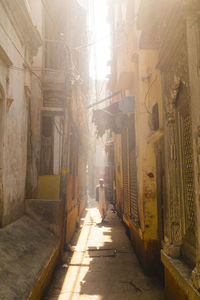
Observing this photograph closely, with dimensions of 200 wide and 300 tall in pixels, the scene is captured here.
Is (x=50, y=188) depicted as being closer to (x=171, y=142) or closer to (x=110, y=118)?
(x=110, y=118)

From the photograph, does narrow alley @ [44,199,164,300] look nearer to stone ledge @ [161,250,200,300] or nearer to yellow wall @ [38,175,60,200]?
stone ledge @ [161,250,200,300]

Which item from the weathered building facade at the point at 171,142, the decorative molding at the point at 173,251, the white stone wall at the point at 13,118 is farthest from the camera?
the white stone wall at the point at 13,118

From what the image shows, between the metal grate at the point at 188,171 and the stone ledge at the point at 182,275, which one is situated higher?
the metal grate at the point at 188,171

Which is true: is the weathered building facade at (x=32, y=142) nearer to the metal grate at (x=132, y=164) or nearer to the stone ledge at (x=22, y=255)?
the stone ledge at (x=22, y=255)

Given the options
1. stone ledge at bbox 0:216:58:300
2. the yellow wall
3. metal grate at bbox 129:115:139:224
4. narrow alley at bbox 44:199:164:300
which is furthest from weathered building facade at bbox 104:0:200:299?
the yellow wall

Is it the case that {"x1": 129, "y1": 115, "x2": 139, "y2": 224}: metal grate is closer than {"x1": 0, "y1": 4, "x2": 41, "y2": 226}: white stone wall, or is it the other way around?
{"x1": 0, "y1": 4, "x2": 41, "y2": 226}: white stone wall

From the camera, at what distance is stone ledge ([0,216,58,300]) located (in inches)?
136

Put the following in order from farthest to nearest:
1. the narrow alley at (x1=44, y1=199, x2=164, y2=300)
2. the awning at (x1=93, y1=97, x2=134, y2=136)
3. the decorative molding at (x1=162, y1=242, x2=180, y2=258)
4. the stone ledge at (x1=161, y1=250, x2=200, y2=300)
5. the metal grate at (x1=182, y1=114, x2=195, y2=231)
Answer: the awning at (x1=93, y1=97, x2=134, y2=136) < the narrow alley at (x1=44, y1=199, x2=164, y2=300) < the decorative molding at (x1=162, y1=242, x2=180, y2=258) < the metal grate at (x1=182, y1=114, x2=195, y2=231) < the stone ledge at (x1=161, y1=250, x2=200, y2=300)

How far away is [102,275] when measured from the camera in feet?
19.8

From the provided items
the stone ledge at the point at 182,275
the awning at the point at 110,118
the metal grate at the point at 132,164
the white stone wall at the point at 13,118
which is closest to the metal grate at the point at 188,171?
the stone ledge at the point at 182,275

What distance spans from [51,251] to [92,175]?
27998 mm

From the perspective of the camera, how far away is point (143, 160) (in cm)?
670

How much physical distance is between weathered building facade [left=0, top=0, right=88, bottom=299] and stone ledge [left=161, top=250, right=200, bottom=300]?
209cm

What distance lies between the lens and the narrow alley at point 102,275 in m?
4.98
